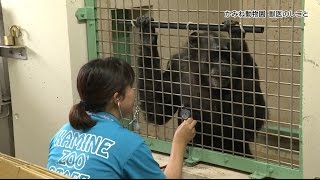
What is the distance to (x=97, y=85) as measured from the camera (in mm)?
1435

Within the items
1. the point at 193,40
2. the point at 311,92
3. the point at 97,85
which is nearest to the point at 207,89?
the point at 193,40

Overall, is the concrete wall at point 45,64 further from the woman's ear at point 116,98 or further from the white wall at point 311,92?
the woman's ear at point 116,98

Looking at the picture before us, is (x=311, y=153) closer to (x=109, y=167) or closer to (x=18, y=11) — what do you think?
(x=109, y=167)

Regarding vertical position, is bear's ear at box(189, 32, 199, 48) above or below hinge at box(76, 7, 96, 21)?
below

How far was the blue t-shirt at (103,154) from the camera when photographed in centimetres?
127

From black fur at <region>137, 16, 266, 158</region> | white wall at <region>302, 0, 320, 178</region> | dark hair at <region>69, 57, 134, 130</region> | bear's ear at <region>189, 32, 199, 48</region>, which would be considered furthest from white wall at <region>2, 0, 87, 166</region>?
white wall at <region>302, 0, 320, 178</region>

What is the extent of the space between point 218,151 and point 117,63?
0.64m

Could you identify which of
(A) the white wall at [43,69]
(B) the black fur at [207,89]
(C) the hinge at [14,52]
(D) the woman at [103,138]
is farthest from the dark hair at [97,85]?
(C) the hinge at [14,52]

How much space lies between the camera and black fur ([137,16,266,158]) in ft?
5.91

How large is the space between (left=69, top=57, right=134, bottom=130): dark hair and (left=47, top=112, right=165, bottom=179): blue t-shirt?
0.04m

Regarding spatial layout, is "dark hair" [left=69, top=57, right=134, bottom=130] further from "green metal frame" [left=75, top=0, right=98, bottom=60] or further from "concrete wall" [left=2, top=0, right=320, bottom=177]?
"green metal frame" [left=75, top=0, right=98, bottom=60]

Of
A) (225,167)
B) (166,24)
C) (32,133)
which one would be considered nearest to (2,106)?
(32,133)

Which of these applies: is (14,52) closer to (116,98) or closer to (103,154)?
(116,98)

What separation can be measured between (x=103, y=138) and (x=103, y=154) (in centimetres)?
6
